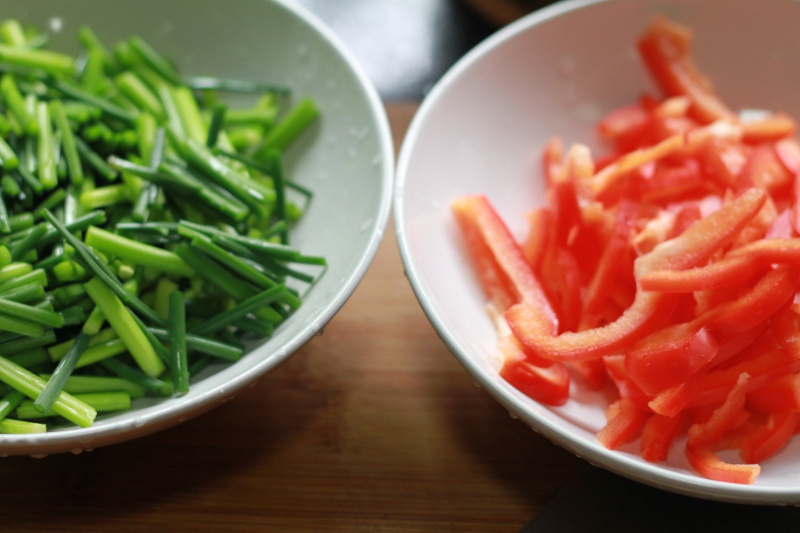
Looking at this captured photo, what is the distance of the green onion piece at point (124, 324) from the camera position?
135cm

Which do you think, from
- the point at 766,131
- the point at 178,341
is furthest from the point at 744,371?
the point at 178,341

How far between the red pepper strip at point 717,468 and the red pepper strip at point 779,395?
0.42ft

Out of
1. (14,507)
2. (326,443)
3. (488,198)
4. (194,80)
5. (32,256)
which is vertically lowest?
(14,507)

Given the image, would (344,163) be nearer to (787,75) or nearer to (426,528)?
(426,528)

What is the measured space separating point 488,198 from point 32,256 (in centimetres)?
96

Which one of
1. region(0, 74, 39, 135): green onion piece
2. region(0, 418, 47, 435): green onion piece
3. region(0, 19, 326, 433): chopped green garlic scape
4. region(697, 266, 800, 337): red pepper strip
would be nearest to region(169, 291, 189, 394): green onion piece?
region(0, 19, 326, 433): chopped green garlic scape

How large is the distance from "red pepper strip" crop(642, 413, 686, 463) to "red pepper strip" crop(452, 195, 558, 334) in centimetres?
24

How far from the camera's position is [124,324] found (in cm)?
135

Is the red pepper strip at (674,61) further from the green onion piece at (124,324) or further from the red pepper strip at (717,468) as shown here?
the green onion piece at (124,324)

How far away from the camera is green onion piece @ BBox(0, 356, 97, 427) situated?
1250 mm

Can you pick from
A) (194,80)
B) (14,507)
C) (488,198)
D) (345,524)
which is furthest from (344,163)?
(14,507)

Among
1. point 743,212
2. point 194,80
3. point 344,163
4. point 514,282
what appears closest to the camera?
point 743,212

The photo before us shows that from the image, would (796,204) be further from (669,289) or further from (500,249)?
(500,249)

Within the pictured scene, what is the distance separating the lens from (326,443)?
1.51 metres
